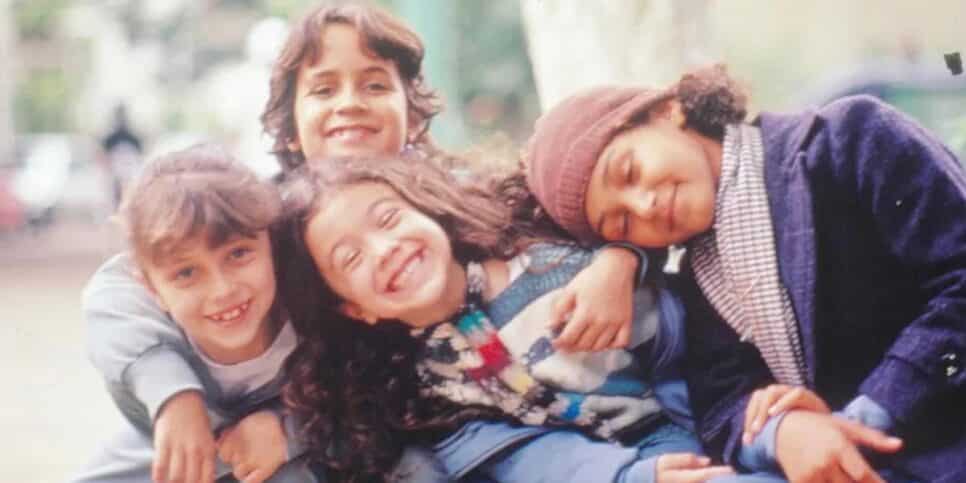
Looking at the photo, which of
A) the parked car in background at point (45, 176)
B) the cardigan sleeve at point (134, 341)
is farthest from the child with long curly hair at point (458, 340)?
the parked car in background at point (45, 176)

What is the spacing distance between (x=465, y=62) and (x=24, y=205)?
1.47 ft

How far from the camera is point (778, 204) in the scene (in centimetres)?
100

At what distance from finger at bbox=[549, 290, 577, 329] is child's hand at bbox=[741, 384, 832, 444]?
0.57ft

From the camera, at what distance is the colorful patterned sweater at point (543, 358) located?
3.43 feet

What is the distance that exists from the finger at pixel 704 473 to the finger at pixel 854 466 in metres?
0.10

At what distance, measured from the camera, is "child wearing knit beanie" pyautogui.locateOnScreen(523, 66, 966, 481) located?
37.7 inches

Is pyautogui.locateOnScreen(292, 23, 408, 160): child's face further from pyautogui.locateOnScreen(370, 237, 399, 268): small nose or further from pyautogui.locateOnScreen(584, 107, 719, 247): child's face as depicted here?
pyautogui.locateOnScreen(584, 107, 719, 247): child's face

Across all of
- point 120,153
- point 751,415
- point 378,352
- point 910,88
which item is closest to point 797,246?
point 751,415

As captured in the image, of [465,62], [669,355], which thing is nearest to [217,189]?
[465,62]

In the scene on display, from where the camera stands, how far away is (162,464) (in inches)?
39.9

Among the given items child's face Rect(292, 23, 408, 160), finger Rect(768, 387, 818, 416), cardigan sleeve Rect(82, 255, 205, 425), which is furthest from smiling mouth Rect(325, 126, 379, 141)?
finger Rect(768, 387, 818, 416)

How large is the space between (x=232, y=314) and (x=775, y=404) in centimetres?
47

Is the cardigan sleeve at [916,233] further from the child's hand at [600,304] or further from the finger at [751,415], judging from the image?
the child's hand at [600,304]

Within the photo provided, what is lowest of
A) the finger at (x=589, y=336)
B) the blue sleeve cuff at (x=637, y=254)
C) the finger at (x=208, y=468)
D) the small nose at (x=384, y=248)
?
the finger at (x=208, y=468)
